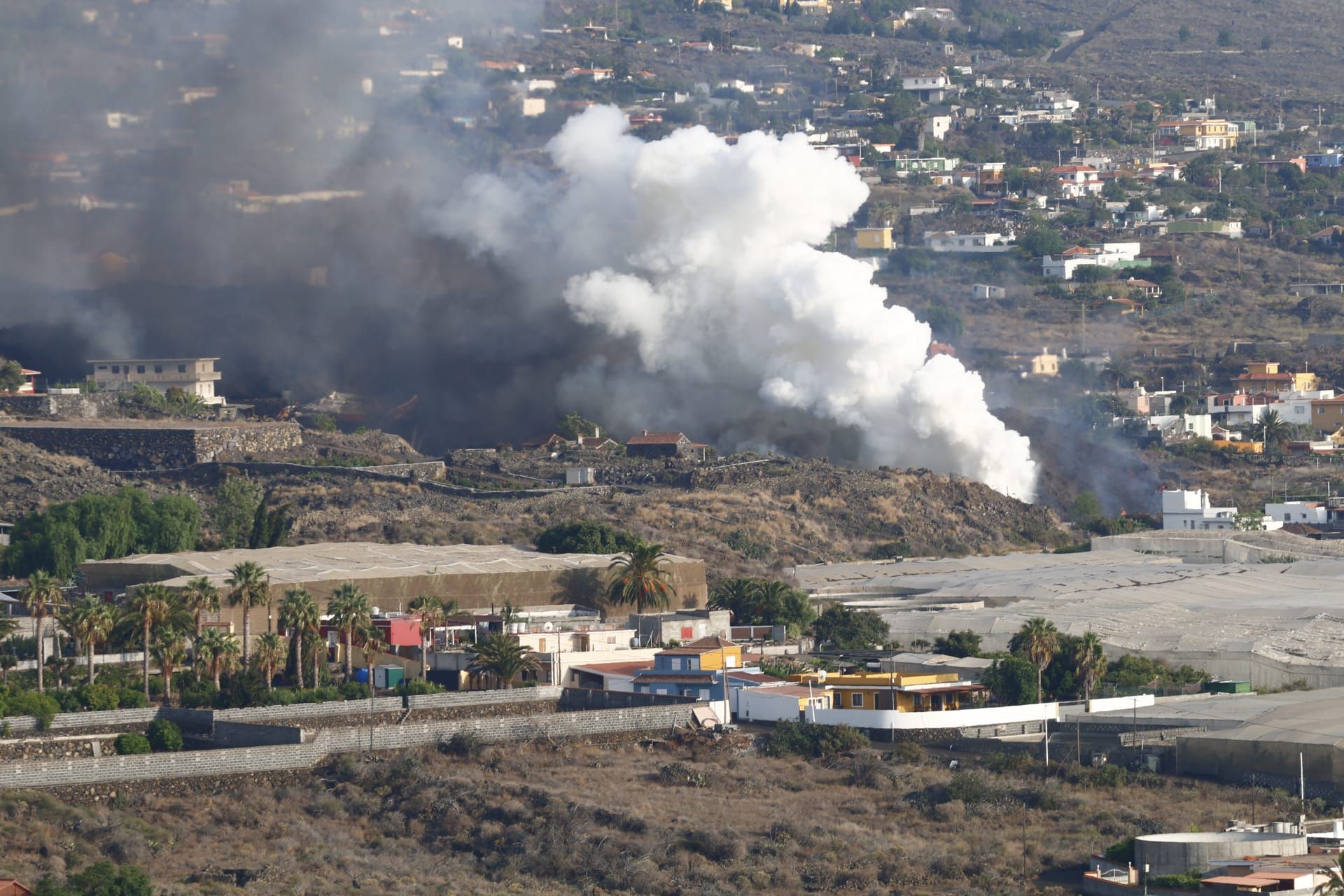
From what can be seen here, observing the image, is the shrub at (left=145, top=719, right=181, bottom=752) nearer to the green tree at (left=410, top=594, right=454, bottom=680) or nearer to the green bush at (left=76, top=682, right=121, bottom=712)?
the green bush at (left=76, top=682, right=121, bottom=712)

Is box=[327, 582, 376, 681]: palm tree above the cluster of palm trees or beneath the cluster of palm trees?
above

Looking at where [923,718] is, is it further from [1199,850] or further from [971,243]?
[971,243]

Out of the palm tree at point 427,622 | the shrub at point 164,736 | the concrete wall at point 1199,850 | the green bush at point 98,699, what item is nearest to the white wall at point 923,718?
the palm tree at point 427,622

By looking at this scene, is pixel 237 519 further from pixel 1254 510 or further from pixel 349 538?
pixel 1254 510

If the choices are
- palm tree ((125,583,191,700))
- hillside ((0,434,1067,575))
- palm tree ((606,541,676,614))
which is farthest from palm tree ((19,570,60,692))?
hillside ((0,434,1067,575))

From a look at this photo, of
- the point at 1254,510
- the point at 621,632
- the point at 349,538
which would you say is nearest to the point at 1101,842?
the point at 621,632

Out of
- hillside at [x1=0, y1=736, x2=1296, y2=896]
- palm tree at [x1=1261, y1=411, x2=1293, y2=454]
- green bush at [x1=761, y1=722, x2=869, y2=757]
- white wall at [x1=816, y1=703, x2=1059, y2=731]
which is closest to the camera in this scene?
hillside at [x1=0, y1=736, x2=1296, y2=896]

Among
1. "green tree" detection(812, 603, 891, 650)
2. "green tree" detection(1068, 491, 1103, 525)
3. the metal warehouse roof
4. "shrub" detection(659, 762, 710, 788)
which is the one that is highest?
"green tree" detection(1068, 491, 1103, 525)
